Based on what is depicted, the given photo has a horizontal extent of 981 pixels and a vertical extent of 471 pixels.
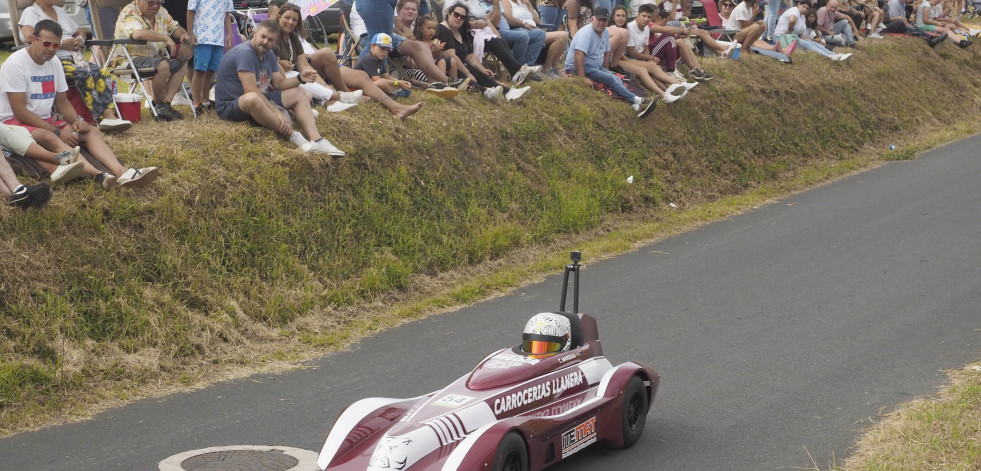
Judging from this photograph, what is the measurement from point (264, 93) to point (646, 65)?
7.91 m

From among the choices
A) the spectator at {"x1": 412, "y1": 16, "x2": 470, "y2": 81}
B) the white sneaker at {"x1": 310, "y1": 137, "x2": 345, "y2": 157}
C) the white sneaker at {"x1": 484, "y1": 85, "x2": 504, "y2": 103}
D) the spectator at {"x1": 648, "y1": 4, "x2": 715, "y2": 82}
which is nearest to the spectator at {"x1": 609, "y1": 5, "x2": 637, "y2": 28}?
the spectator at {"x1": 648, "y1": 4, "x2": 715, "y2": 82}

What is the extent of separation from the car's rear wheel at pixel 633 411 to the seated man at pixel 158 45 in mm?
6816

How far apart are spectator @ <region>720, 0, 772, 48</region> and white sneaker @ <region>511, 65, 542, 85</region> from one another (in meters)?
7.42

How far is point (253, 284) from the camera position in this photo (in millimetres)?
10367

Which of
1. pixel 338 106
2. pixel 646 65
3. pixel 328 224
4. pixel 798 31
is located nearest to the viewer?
pixel 328 224

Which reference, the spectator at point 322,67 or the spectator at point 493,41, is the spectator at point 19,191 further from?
the spectator at point 493,41

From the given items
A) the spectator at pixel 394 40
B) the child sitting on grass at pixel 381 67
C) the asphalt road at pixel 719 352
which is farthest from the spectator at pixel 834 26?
the child sitting on grass at pixel 381 67

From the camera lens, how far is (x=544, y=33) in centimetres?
1645

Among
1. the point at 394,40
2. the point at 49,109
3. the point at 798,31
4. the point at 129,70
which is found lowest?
the point at 798,31

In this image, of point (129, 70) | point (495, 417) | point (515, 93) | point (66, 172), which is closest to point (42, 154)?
point (66, 172)

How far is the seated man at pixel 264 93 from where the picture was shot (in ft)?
37.1

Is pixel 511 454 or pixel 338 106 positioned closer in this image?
pixel 511 454

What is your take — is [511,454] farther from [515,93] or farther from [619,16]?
[619,16]

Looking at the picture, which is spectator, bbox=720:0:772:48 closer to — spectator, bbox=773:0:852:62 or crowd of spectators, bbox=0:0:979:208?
crowd of spectators, bbox=0:0:979:208
